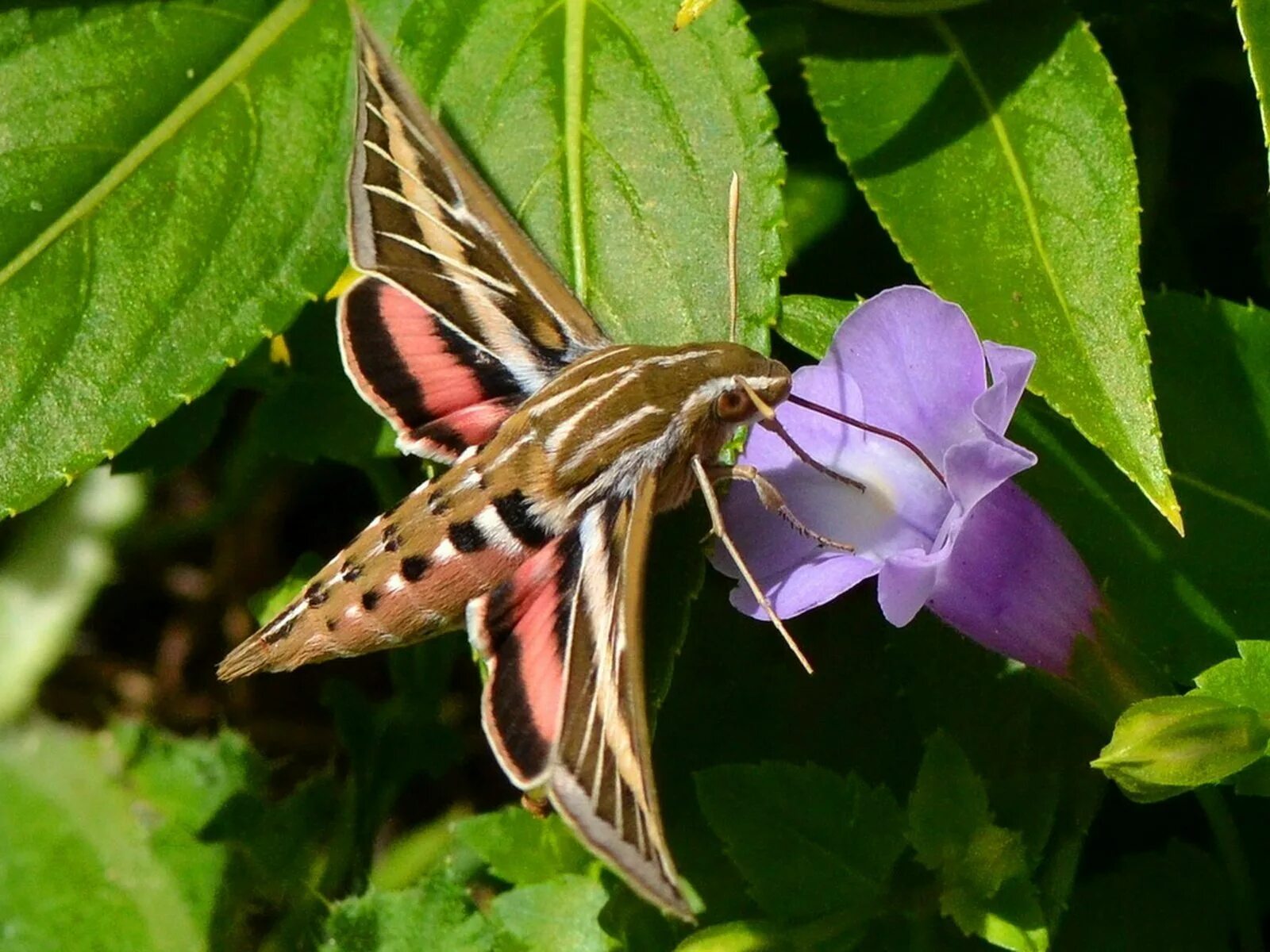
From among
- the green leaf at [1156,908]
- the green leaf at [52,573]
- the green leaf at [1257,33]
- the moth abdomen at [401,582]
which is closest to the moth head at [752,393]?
the moth abdomen at [401,582]

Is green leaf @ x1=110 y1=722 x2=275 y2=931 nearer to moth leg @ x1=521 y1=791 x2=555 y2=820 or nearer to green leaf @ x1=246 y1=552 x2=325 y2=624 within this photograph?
green leaf @ x1=246 y1=552 x2=325 y2=624

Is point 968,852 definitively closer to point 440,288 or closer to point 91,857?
point 440,288

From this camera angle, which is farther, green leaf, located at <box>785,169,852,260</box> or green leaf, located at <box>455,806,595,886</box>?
green leaf, located at <box>785,169,852,260</box>

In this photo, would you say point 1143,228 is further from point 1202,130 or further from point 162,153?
point 162,153

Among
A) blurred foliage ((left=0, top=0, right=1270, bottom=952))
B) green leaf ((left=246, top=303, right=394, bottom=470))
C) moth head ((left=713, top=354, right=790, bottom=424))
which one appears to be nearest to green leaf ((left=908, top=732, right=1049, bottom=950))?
blurred foliage ((left=0, top=0, right=1270, bottom=952))

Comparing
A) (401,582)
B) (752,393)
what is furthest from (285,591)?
(752,393)

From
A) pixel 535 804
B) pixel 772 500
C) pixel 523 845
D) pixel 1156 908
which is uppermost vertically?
pixel 772 500

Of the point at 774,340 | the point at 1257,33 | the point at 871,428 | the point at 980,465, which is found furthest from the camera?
the point at 774,340
